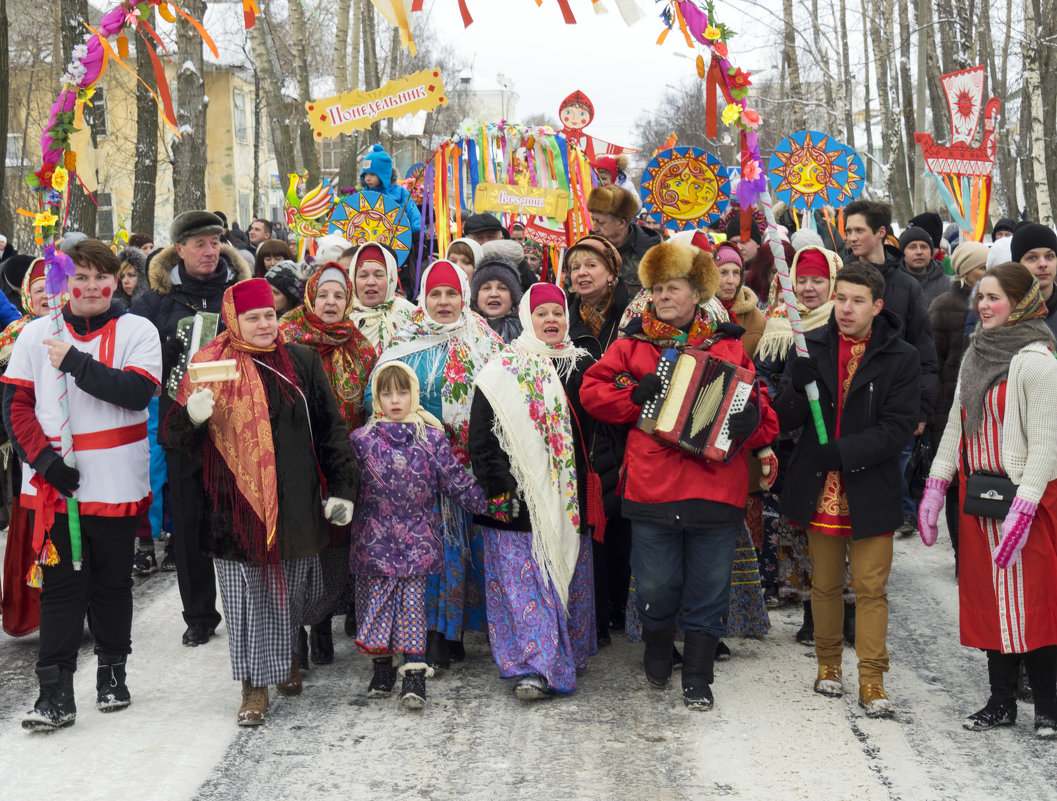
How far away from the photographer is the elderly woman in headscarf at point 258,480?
16.0 ft

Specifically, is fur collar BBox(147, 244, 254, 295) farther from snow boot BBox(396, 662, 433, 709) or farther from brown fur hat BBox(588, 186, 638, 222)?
snow boot BBox(396, 662, 433, 709)

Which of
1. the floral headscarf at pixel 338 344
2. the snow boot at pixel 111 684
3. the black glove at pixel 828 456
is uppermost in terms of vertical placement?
the floral headscarf at pixel 338 344

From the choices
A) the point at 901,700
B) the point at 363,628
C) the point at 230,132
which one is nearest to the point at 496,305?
the point at 363,628

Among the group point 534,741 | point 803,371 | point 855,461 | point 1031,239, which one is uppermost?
point 1031,239

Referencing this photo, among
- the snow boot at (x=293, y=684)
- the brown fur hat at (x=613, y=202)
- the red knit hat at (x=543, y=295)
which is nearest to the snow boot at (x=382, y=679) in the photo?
the snow boot at (x=293, y=684)

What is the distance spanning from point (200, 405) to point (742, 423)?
2.24 meters

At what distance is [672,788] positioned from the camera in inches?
165

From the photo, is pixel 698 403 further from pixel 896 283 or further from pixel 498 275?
pixel 896 283

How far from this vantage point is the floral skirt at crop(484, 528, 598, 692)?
17.0ft

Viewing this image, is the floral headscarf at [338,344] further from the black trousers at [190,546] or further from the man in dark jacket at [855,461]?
the man in dark jacket at [855,461]

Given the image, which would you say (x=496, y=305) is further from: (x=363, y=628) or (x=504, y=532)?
(x=363, y=628)

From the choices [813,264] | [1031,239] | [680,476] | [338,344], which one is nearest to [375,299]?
[338,344]

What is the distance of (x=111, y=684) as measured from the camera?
5.09 m

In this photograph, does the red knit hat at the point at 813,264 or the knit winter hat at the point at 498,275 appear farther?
the knit winter hat at the point at 498,275
